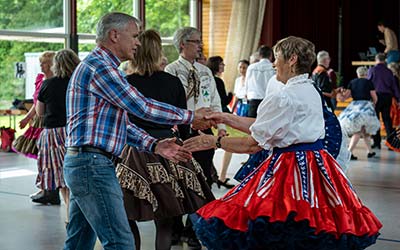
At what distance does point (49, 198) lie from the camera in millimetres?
7551

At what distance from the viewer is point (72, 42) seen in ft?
44.9

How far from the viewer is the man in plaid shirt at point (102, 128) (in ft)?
11.6

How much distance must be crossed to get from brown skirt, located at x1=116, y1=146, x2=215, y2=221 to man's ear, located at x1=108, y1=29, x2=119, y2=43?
1190 millimetres

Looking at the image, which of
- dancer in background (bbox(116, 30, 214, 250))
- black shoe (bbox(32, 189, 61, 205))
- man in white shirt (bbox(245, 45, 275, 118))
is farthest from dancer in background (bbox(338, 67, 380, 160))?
dancer in background (bbox(116, 30, 214, 250))

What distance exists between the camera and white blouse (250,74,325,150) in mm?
3773

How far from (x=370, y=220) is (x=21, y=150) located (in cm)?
438

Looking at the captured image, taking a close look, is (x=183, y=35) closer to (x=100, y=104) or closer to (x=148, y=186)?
(x=148, y=186)

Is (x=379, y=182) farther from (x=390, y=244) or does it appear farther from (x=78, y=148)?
(x=78, y=148)

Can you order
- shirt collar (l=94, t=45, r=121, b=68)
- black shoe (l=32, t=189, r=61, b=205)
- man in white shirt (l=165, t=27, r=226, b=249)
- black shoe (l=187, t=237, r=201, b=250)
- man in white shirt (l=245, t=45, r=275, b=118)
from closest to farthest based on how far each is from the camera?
shirt collar (l=94, t=45, r=121, b=68) → black shoe (l=187, t=237, r=201, b=250) → man in white shirt (l=165, t=27, r=226, b=249) → black shoe (l=32, t=189, r=61, b=205) → man in white shirt (l=245, t=45, r=275, b=118)

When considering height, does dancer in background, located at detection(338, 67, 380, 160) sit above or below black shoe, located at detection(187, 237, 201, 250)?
above

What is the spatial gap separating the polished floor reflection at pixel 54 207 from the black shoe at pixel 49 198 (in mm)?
112

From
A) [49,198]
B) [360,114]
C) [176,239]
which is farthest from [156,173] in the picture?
[360,114]

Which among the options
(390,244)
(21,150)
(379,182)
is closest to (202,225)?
(390,244)

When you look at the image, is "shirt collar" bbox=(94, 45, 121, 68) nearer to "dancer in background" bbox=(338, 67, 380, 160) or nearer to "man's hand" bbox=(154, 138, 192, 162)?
"man's hand" bbox=(154, 138, 192, 162)
